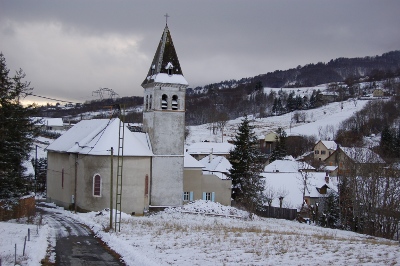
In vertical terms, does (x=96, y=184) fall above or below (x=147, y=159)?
below

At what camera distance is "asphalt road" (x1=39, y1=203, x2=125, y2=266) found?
17.8 meters

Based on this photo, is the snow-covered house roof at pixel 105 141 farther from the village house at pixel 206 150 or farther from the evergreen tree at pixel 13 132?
the village house at pixel 206 150

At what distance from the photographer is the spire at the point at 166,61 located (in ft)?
140

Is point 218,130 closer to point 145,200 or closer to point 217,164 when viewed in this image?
point 217,164

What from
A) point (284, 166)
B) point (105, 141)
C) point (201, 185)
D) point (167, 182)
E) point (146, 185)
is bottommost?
point (201, 185)

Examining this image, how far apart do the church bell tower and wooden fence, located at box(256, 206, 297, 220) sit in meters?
15.2

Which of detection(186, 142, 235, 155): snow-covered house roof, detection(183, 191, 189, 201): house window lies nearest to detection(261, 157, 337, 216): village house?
detection(183, 191, 189, 201): house window

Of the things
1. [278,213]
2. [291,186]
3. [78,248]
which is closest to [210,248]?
[78,248]

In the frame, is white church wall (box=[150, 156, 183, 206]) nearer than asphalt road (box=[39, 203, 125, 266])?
No

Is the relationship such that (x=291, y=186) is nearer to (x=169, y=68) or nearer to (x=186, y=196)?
(x=186, y=196)

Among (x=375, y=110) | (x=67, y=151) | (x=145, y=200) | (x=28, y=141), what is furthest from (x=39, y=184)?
(x=375, y=110)

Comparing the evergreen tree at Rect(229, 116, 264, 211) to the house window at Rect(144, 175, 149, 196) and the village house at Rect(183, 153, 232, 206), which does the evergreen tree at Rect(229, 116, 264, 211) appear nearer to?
the village house at Rect(183, 153, 232, 206)

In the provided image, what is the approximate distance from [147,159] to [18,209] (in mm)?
12127

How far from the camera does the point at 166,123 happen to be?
4253cm
